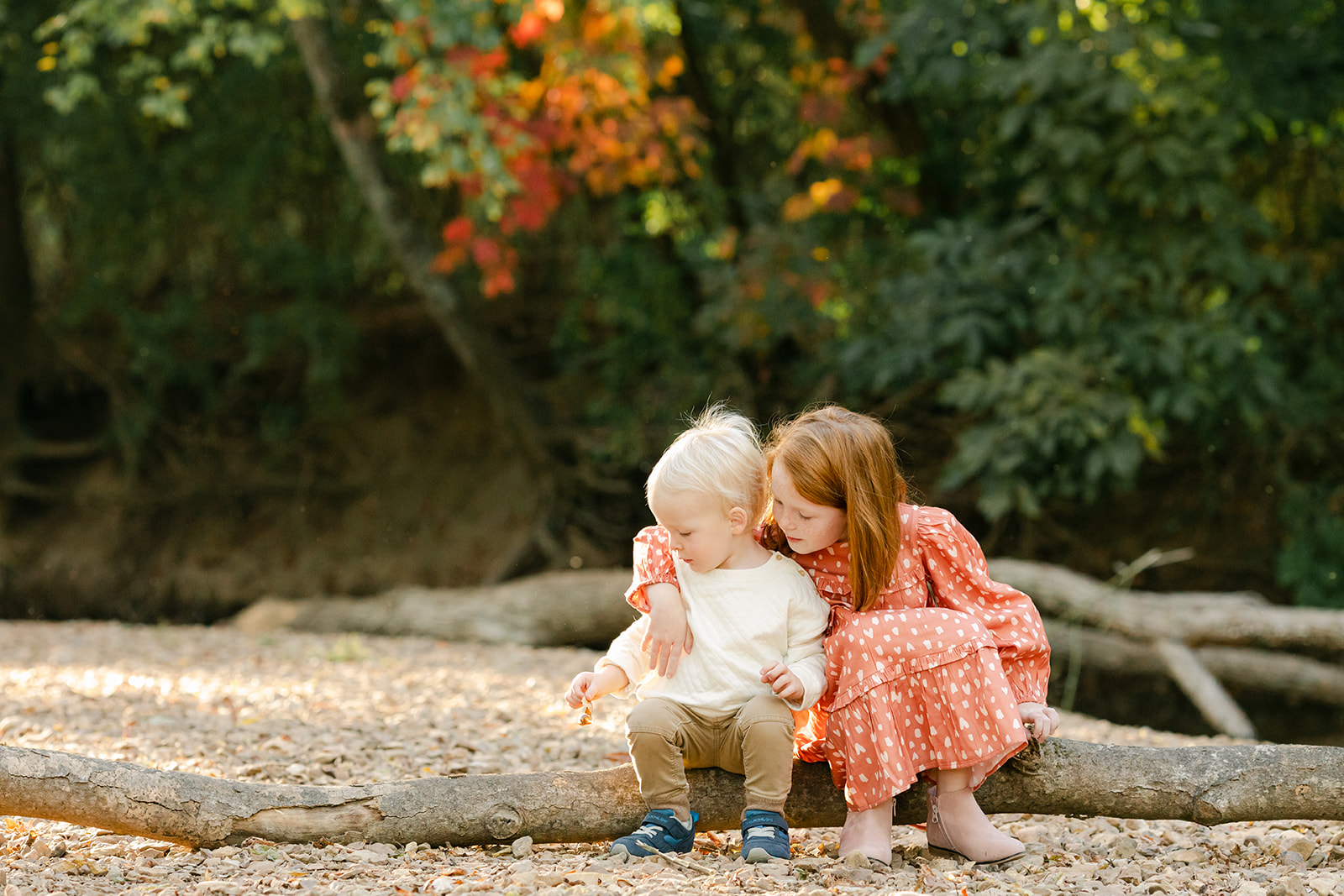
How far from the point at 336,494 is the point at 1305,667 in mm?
6909

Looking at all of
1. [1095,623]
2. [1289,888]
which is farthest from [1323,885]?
[1095,623]

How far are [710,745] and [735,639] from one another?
22 centimetres

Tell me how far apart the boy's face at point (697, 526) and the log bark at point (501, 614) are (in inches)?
146

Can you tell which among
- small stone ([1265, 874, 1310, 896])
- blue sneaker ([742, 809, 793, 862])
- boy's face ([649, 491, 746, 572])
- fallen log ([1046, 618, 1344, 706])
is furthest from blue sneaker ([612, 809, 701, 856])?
fallen log ([1046, 618, 1344, 706])

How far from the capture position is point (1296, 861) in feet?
7.64

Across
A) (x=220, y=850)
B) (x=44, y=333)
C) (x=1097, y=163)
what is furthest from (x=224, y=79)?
(x=220, y=850)

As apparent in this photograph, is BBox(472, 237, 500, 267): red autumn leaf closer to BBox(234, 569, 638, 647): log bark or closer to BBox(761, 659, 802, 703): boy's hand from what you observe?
BBox(234, 569, 638, 647): log bark

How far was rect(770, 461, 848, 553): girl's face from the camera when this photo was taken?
7.06ft

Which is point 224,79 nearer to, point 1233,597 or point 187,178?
point 187,178

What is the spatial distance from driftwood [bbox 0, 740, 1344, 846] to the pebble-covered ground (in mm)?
51

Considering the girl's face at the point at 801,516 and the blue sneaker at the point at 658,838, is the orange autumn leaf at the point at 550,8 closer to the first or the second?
the girl's face at the point at 801,516

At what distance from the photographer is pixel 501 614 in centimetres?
609

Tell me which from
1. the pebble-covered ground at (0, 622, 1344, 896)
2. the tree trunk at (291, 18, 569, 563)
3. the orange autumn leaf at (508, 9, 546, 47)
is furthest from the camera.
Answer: the tree trunk at (291, 18, 569, 563)

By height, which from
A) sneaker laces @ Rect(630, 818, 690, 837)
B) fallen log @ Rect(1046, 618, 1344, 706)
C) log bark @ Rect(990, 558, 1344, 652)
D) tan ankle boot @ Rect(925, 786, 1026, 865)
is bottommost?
fallen log @ Rect(1046, 618, 1344, 706)
